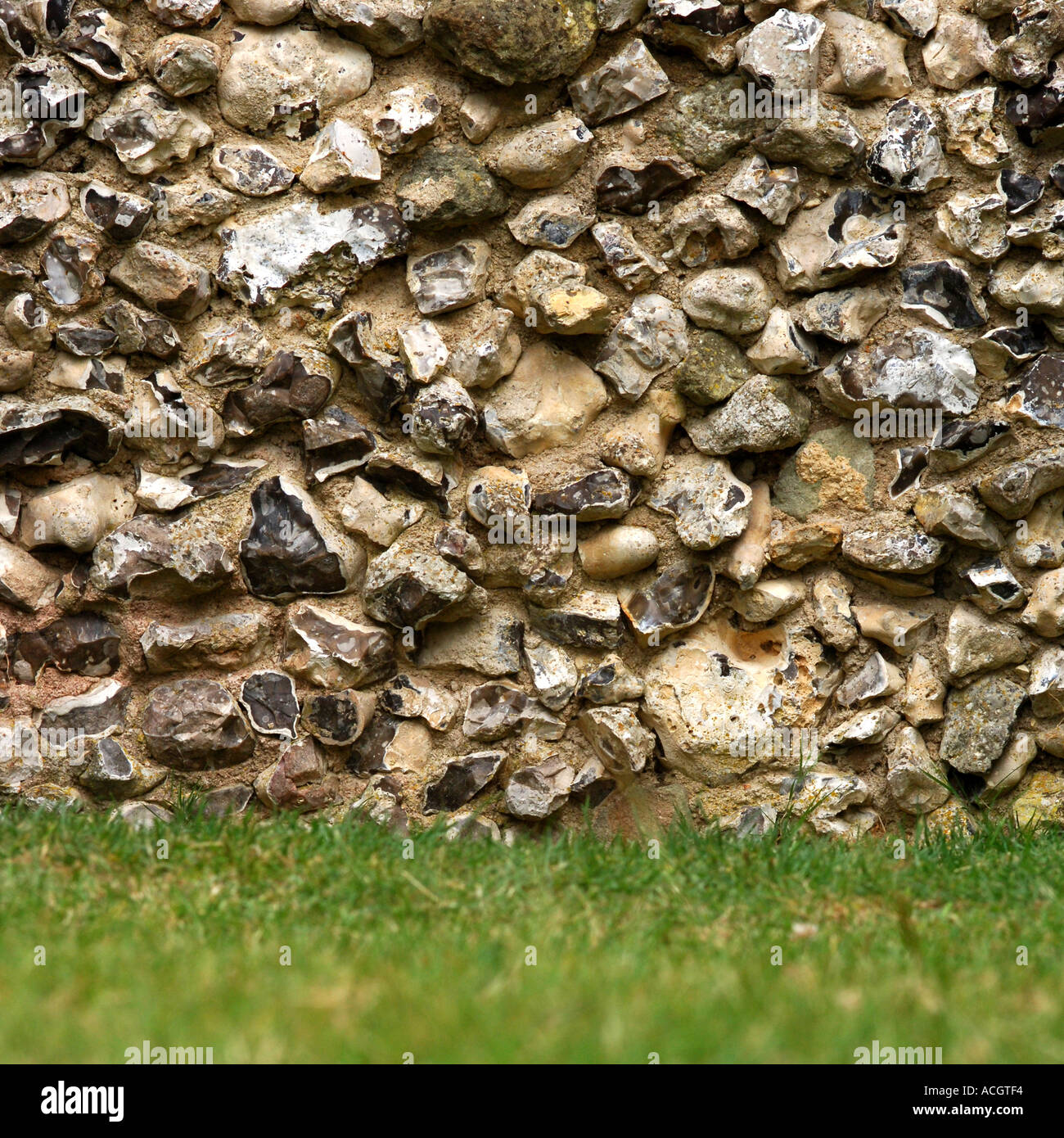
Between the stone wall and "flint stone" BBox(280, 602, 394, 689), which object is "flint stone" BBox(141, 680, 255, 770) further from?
"flint stone" BBox(280, 602, 394, 689)

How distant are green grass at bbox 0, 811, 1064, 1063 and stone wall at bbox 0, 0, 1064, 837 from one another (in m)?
0.45

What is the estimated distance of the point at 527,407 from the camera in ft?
10.8

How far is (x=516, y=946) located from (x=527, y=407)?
1.68 m

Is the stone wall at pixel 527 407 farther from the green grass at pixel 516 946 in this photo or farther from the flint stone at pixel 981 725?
the green grass at pixel 516 946

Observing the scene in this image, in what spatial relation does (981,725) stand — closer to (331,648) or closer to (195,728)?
(331,648)

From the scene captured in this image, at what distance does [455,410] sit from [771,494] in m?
0.93

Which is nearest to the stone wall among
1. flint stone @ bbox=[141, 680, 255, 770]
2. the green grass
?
flint stone @ bbox=[141, 680, 255, 770]

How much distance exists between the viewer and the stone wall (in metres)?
3.14

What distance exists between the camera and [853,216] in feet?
10.6

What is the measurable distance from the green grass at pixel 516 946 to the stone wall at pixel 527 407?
17.8 inches

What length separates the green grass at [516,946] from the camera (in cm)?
164

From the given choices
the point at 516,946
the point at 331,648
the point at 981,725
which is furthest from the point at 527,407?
the point at 516,946

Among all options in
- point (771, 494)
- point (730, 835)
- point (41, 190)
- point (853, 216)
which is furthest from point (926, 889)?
point (41, 190)

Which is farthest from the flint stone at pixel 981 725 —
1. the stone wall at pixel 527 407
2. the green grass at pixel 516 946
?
the green grass at pixel 516 946
